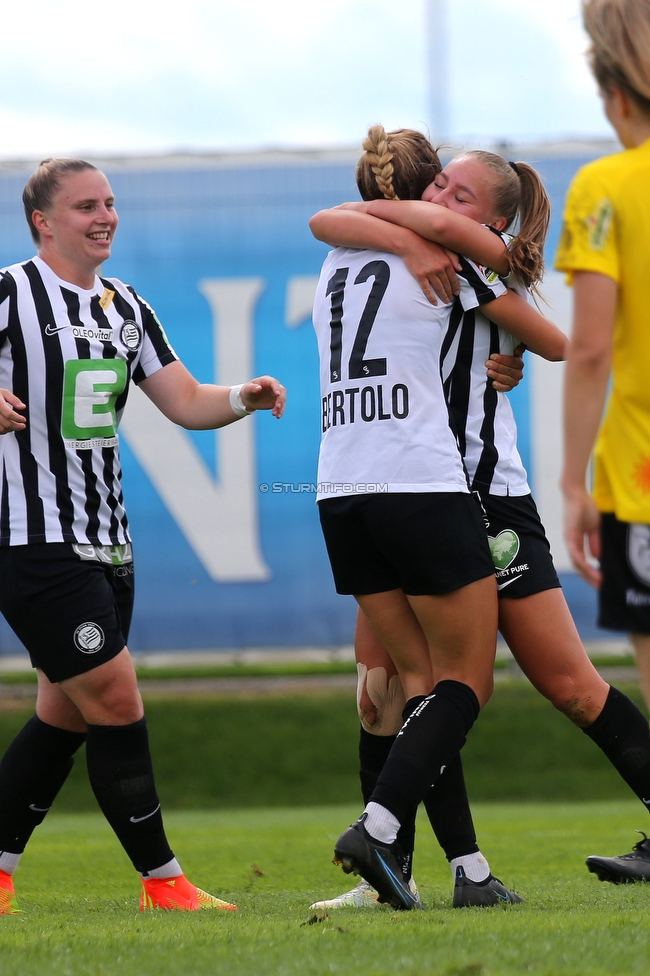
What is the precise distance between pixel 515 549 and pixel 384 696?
57 centimetres

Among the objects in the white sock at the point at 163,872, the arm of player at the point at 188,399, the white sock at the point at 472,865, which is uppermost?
the arm of player at the point at 188,399

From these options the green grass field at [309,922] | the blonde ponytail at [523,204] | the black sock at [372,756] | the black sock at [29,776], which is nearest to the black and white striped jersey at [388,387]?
the blonde ponytail at [523,204]

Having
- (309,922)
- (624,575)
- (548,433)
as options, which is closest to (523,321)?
(624,575)

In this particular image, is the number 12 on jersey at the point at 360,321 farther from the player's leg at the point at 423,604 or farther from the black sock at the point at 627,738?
the black sock at the point at 627,738

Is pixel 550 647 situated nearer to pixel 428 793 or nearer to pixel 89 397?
pixel 428 793

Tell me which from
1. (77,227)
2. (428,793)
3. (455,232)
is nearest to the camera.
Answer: (455,232)

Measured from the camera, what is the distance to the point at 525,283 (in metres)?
3.02

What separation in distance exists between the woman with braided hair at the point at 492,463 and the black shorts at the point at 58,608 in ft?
3.07

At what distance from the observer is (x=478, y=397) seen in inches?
121

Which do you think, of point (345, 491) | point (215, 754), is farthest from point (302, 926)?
point (215, 754)

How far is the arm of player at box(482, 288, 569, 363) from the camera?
298cm

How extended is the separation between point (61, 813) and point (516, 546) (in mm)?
5801

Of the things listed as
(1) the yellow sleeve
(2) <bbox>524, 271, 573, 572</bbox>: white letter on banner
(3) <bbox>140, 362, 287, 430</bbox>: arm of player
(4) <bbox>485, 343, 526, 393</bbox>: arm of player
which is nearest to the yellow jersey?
(1) the yellow sleeve

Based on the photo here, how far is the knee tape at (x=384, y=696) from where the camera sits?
3262 mm
